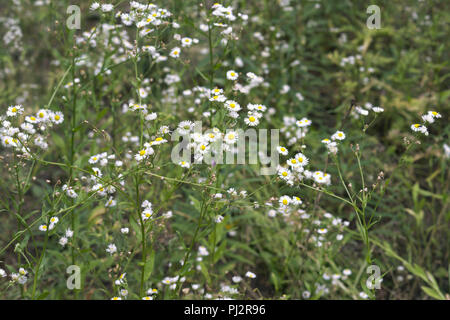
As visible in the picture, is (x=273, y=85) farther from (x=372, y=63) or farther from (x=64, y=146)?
(x=64, y=146)

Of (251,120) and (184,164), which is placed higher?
(251,120)

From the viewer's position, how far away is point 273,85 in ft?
12.6

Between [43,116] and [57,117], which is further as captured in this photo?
[57,117]

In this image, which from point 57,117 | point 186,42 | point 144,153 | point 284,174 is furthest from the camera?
point 186,42

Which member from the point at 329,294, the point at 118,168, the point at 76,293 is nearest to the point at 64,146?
the point at 76,293

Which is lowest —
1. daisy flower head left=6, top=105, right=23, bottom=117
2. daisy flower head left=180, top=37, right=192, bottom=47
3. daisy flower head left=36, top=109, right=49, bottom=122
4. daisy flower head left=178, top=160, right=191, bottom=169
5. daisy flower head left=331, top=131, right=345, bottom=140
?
daisy flower head left=178, top=160, right=191, bottom=169

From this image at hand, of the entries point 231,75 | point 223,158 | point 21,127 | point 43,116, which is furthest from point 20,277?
point 231,75

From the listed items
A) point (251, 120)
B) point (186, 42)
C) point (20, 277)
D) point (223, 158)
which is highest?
point (186, 42)

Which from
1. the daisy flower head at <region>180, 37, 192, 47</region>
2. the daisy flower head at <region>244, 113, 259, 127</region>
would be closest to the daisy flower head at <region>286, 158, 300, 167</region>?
the daisy flower head at <region>244, 113, 259, 127</region>

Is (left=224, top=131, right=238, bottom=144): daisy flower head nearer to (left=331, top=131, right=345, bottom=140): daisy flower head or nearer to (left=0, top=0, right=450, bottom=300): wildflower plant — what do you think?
(left=0, top=0, right=450, bottom=300): wildflower plant

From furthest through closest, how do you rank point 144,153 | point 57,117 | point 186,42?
point 186,42 < point 57,117 < point 144,153

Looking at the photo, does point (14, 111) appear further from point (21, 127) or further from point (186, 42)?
point (186, 42)

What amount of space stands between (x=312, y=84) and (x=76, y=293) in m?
2.67

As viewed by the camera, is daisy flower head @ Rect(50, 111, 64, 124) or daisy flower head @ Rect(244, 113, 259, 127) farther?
daisy flower head @ Rect(50, 111, 64, 124)
